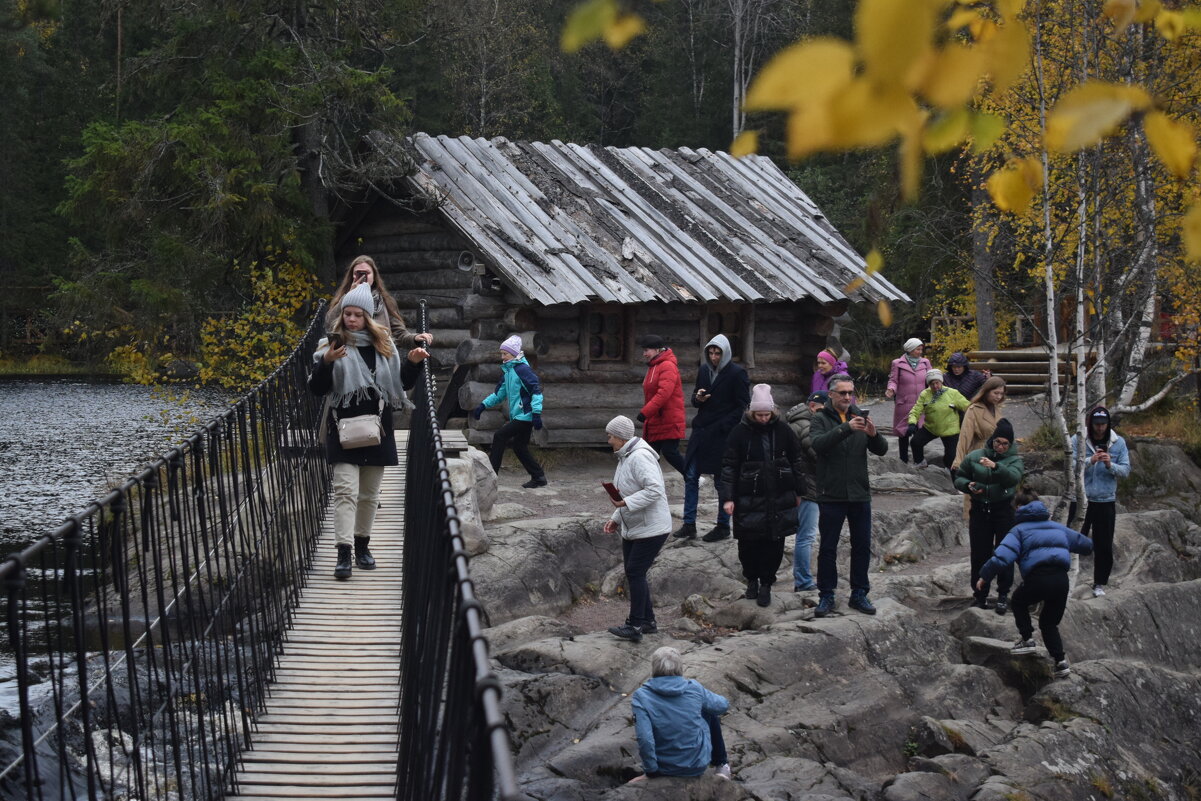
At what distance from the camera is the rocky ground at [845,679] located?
7641mm

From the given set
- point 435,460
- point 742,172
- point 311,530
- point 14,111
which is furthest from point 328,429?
point 14,111

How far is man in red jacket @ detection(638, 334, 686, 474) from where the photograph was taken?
11.7 metres

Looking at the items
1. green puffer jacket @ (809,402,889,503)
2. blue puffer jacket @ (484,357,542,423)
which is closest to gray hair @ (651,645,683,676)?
green puffer jacket @ (809,402,889,503)

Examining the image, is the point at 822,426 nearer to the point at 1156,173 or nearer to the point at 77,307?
the point at 1156,173

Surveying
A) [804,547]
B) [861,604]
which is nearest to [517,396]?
[804,547]

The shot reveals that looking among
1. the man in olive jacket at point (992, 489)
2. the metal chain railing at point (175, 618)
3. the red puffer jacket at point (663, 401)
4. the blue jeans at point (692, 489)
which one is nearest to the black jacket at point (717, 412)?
the blue jeans at point (692, 489)

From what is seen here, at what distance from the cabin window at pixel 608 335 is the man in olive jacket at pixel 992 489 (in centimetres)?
729

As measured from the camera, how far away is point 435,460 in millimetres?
5168

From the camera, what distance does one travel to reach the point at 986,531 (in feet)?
34.1

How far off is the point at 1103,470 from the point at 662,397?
408cm

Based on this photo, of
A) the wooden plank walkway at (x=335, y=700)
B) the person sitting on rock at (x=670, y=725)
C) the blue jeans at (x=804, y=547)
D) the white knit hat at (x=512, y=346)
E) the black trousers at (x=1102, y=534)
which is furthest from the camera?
the white knit hat at (x=512, y=346)

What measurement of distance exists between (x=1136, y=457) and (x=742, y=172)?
7.72 metres

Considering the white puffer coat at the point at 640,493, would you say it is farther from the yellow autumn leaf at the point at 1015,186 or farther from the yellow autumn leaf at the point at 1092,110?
the yellow autumn leaf at the point at 1092,110

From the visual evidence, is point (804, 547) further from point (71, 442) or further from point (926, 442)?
point (71, 442)
